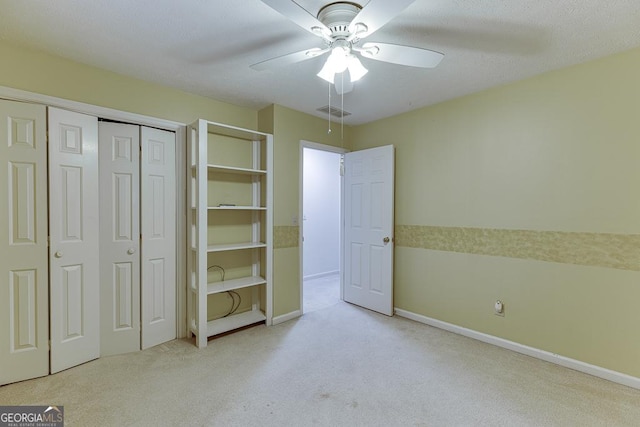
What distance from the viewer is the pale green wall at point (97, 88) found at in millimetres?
2107

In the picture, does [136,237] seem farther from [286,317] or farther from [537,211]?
[537,211]

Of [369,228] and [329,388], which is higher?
[369,228]

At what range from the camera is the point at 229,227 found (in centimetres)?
322

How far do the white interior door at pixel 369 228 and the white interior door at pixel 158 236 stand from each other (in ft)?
7.07

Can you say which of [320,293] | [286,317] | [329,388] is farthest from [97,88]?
Result: [320,293]

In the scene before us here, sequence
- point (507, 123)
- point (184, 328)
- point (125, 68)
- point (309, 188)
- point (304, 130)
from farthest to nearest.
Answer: point (309, 188)
point (304, 130)
point (184, 328)
point (507, 123)
point (125, 68)

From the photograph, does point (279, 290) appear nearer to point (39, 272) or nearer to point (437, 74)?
point (39, 272)

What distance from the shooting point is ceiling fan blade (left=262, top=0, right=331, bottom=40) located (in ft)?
4.19

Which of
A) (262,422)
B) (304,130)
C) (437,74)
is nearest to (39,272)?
(262,422)

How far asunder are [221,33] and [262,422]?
2477 millimetres

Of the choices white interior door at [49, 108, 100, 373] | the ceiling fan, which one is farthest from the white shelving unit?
the ceiling fan

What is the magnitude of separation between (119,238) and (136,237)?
0.13m

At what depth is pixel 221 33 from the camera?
193 cm

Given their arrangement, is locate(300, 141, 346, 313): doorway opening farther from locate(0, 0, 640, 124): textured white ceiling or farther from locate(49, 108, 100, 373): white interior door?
locate(49, 108, 100, 373): white interior door
